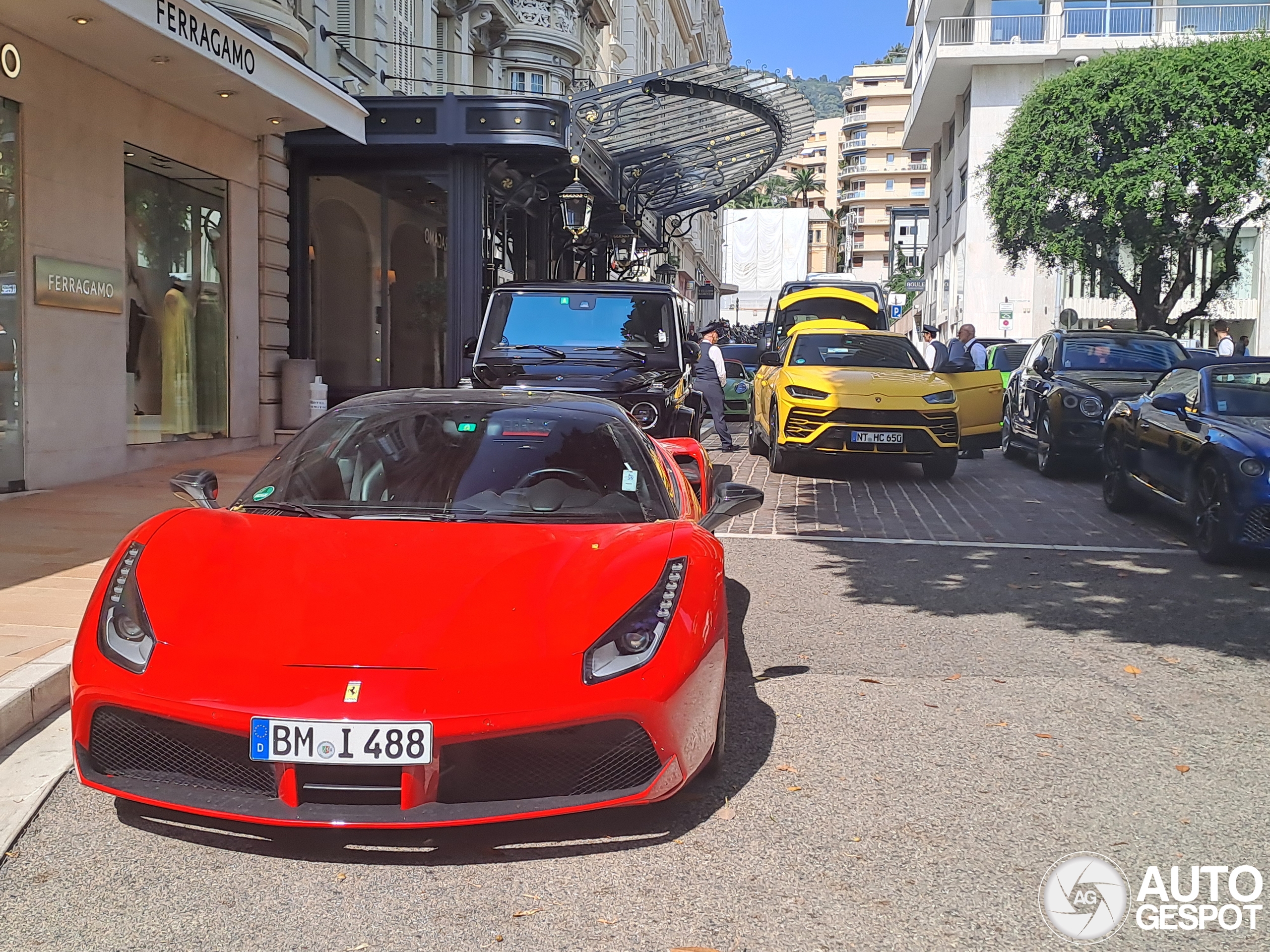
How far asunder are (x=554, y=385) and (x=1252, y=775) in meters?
7.94

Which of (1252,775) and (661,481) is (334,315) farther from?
(1252,775)

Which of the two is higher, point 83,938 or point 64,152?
point 64,152

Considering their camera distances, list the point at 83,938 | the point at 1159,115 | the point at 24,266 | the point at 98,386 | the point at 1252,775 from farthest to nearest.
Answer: the point at 1159,115
the point at 98,386
the point at 24,266
the point at 1252,775
the point at 83,938

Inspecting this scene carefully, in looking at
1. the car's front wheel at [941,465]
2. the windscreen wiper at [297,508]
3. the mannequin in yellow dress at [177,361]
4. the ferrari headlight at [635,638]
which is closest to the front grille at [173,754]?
the ferrari headlight at [635,638]

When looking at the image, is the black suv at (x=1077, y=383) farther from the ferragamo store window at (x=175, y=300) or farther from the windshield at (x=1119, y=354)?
the ferragamo store window at (x=175, y=300)

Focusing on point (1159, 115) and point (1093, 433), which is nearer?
point (1093, 433)

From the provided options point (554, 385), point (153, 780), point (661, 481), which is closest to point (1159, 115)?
point (554, 385)

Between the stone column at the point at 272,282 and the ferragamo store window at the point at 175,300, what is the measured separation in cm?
115

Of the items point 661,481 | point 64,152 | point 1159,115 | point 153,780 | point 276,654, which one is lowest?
point 153,780

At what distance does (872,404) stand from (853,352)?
1.79 meters

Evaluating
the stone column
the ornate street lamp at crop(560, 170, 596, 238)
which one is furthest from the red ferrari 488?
the ornate street lamp at crop(560, 170, 596, 238)

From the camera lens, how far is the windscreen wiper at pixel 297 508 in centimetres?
416

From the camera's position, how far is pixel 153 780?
3242 millimetres

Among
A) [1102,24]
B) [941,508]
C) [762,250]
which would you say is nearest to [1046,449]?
[941,508]
